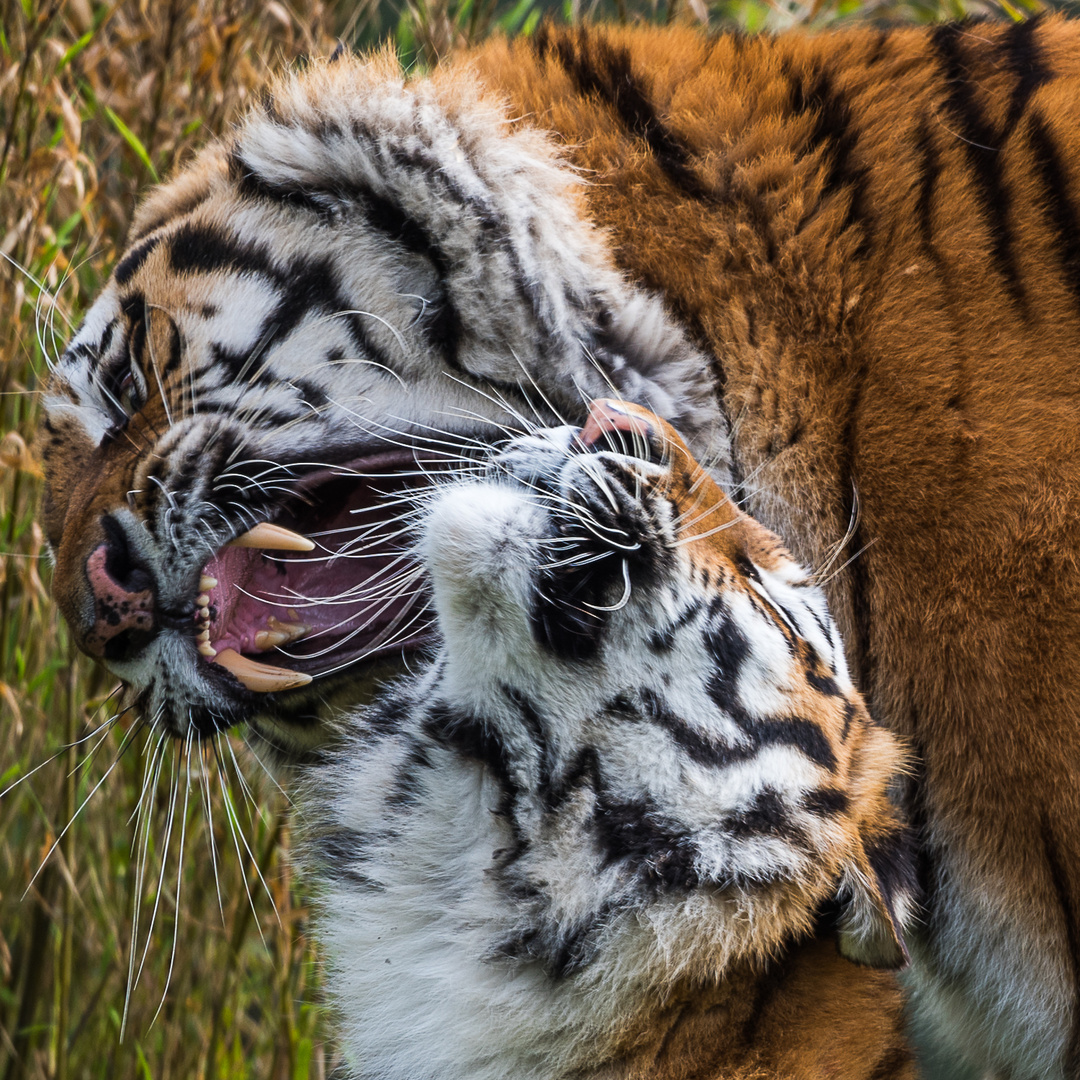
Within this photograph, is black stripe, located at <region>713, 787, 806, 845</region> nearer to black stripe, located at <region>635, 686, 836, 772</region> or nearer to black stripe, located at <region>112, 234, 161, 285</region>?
black stripe, located at <region>635, 686, 836, 772</region>

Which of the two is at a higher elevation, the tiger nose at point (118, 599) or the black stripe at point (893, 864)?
the tiger nose at point (118, 599)

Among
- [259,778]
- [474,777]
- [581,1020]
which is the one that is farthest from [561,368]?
[259,778]

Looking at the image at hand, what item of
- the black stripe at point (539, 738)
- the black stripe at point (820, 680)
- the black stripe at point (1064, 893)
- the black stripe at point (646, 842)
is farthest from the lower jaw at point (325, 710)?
the black stripe at point (1064, 893)

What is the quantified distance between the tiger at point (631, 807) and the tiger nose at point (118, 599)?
1.14ft

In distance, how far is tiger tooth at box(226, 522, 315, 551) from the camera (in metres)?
1.36

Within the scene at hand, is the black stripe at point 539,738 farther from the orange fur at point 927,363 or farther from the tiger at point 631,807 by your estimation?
the orange fur at point 927,363

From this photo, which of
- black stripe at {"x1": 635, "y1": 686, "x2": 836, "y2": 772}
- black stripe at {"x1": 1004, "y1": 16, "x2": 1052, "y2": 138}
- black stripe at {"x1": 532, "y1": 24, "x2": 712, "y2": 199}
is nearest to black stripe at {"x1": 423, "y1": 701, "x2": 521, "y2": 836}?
black stripe at {"x1": 635, "y1": 686, "x2": 836, "y2": 772}

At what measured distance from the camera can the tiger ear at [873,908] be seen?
1.14 metres

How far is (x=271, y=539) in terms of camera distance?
4.50ft

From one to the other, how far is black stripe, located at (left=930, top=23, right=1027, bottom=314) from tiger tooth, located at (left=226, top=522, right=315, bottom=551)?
864mm

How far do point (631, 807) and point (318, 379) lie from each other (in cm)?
64

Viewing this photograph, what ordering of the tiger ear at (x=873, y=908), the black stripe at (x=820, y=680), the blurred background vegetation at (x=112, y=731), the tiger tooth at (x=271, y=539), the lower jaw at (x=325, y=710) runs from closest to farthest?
the tiger ear at (x=873, y=908) → the black stripe at (x=820, y=680) → the tiger tooth at (x=271, y=539) → the lower jaw at (x=325, y=710) → the blurred background vegetation at (x=112, y=731)

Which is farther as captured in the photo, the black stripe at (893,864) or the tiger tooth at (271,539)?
the tiger tooth at (271,539)

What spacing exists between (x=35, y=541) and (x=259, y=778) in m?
0.61
